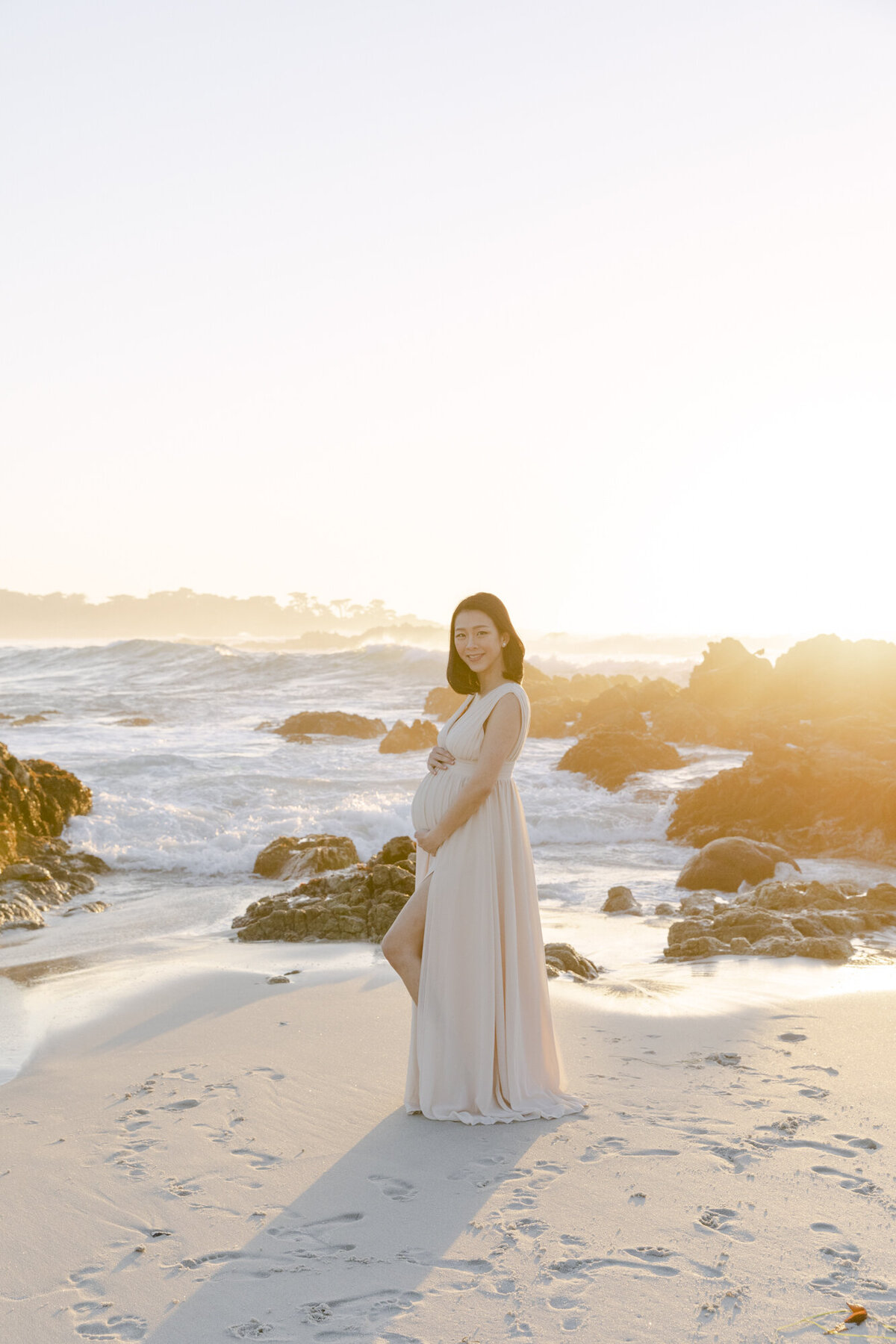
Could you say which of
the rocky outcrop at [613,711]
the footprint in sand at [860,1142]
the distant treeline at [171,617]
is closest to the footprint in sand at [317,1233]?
the footprint in sand at [860,1142]

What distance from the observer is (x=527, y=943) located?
12.4ft

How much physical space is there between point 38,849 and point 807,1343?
9372mm

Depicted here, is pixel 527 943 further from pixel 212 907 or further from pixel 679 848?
pixel 679 848

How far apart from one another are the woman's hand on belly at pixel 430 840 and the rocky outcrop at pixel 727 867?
581 centimetres

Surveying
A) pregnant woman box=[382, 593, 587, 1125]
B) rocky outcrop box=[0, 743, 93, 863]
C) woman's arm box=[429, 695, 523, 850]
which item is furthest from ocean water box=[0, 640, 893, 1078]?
woman's arm box=[429, 695, 523, 850]

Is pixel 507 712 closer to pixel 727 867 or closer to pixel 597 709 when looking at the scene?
pixel 727 867

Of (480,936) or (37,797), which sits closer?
(480,936)

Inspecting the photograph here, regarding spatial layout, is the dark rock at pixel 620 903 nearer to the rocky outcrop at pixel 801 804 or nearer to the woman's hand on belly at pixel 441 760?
the rocky outcrop at pixel 801 804

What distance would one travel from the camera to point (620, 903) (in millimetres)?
8109

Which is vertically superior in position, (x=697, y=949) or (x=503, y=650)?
(x=503, y=650)

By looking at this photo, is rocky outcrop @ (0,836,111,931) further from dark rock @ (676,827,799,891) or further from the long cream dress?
dark rock @ (676,827,799,891)

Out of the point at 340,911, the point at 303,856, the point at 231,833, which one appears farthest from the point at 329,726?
the point at 340,911

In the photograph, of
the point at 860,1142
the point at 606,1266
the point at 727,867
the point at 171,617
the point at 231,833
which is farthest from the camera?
the point at 171,617

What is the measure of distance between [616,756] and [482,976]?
12.5 meters
